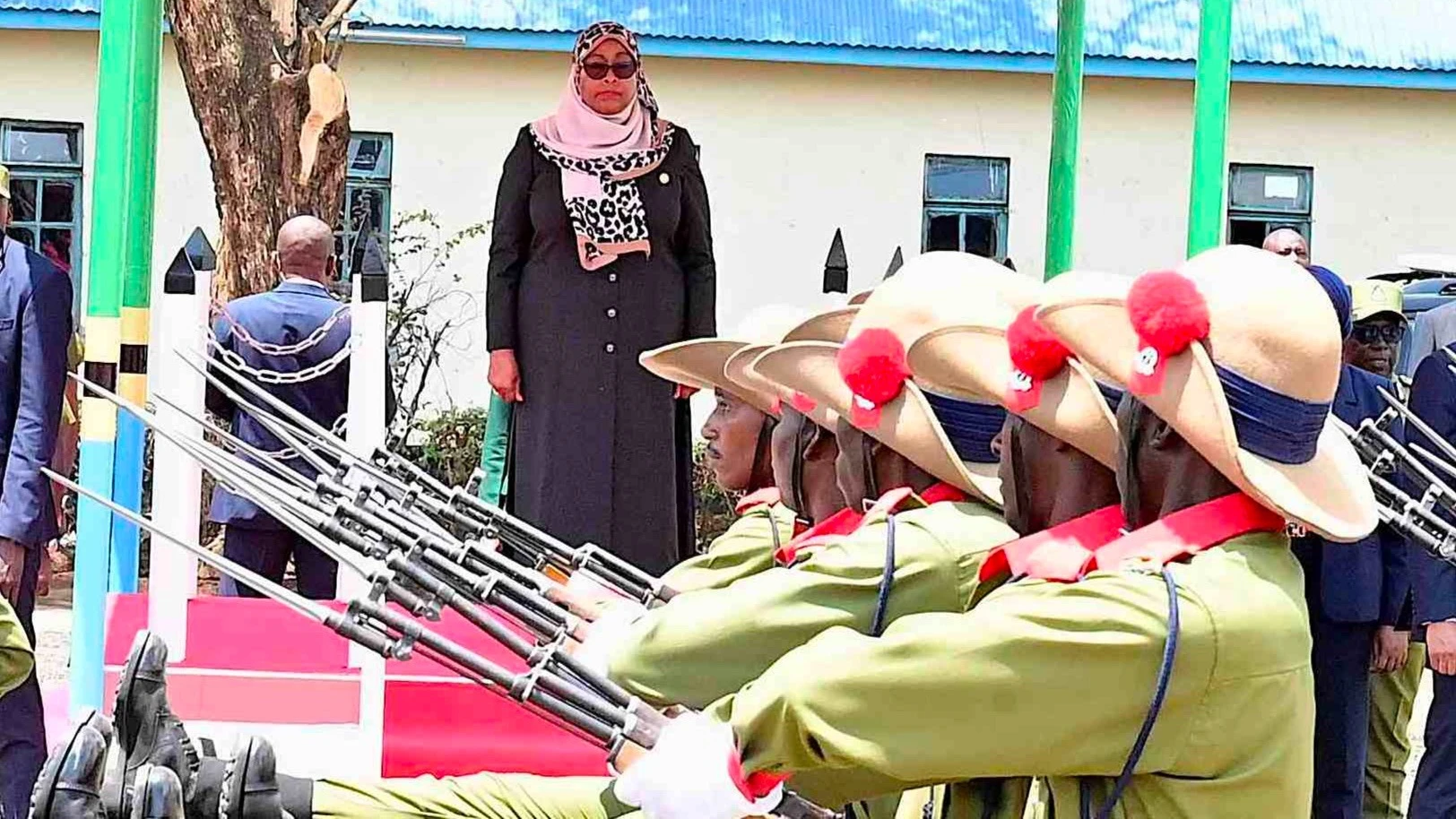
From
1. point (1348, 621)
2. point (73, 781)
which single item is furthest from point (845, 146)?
point (73, 781)

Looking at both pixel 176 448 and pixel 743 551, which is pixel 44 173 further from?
pixel 743 551

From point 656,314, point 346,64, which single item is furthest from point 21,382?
point 346,64

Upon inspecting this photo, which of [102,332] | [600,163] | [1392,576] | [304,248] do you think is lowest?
[1392,576]

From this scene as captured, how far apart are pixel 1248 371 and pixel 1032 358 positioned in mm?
372

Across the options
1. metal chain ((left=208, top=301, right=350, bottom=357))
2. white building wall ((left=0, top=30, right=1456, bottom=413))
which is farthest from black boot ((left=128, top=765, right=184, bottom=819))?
white building wall ((left=0, top=30, right=1456, bottom=413))

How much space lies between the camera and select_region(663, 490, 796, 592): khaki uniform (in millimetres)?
4746

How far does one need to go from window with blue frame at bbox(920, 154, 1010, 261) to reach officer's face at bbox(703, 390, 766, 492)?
1154 centimetres

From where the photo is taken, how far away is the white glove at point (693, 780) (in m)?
3.11

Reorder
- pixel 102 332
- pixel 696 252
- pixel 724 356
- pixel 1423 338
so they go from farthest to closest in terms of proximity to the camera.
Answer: pixel 1423 338, pixel 696 252, pixel 102 332, pixel 724 356

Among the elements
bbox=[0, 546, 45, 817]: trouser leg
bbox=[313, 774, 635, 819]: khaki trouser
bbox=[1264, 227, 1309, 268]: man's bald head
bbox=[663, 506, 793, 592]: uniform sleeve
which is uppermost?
bbox=[1264, 227, 1309, 268]: man's bald head

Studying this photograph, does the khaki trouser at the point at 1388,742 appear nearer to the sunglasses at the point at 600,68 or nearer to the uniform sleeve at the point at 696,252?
the uniform sleeve at the point at 696,252

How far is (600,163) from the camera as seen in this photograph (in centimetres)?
665

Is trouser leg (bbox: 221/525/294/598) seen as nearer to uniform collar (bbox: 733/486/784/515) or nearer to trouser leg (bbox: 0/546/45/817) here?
trouser leg (bbox: 0/546/45/817)

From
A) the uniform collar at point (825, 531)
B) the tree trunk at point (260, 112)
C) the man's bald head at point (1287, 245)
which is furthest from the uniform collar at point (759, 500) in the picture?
the tree trunk at point (260, 112)
